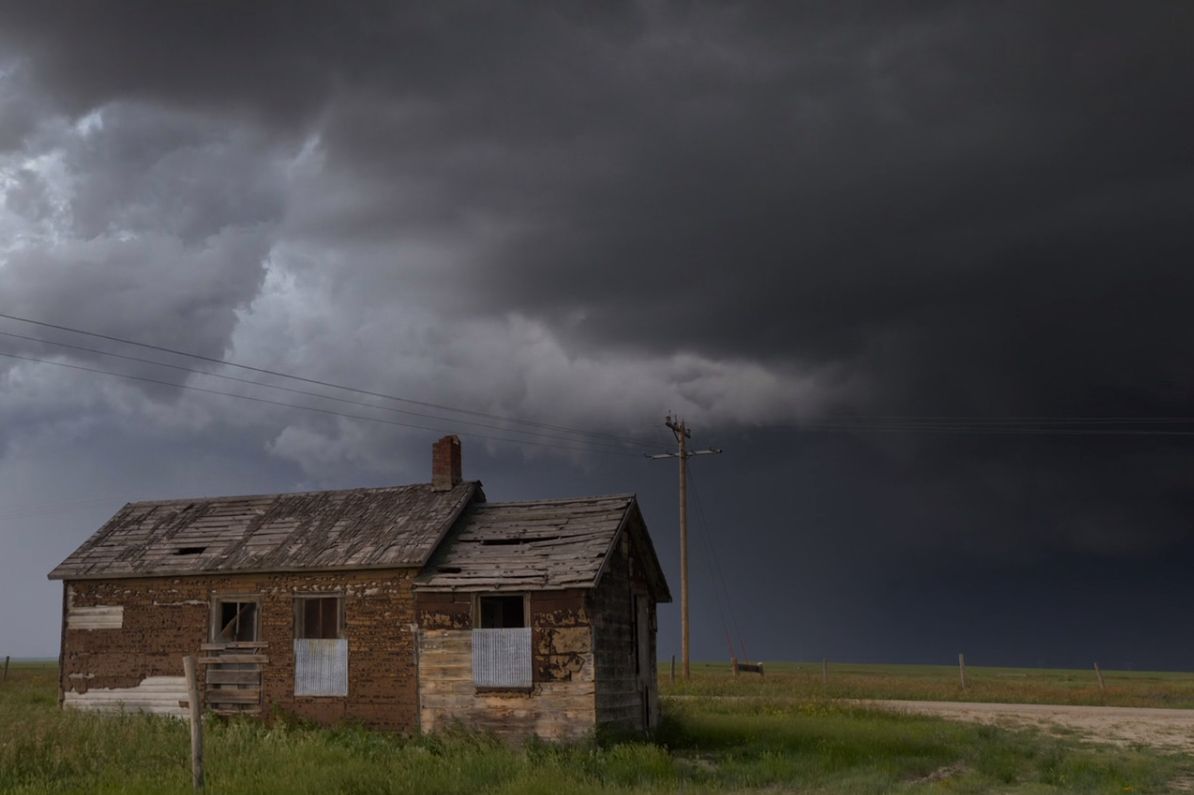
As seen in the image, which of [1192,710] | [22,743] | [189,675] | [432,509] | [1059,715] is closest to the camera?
[189,675]

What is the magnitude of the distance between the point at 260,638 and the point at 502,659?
6252 mm

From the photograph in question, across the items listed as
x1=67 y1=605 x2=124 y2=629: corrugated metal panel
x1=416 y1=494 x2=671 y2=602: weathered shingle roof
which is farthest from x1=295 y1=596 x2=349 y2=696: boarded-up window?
x1=67 y1=605 x2=124 y2=629: corrugated metal panel

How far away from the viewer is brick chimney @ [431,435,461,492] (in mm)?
25422

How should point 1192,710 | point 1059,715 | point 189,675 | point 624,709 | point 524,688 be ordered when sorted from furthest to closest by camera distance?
point 1192,710 < point 1059,715 < point 624,709 < point 524,688 < point 189,675

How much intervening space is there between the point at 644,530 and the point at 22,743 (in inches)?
523

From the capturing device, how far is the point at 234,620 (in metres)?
23.8

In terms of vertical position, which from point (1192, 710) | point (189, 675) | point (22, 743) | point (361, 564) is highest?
point (361, 564)

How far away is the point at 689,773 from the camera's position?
17.8 m

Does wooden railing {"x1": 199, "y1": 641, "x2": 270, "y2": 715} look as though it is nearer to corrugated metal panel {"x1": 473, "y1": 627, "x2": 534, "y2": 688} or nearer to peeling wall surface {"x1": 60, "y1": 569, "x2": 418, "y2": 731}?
peeling wall surface {"x1": 60, "y1": 569, "x2": 418, "y2": 731}

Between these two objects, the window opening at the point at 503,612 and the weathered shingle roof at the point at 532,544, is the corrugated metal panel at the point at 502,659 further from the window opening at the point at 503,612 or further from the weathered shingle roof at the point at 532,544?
the window opening at the point at 503,612

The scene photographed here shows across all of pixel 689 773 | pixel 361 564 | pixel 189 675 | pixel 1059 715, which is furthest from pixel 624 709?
pixel 1059 715

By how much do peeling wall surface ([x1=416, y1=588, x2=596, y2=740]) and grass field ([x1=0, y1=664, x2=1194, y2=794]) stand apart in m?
0.53

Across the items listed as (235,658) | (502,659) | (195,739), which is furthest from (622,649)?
(195,739)

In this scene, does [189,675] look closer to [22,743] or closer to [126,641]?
[22,743]
